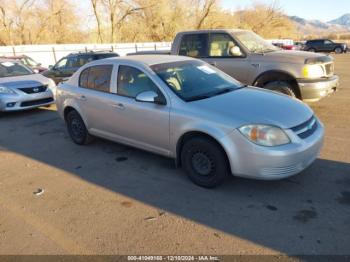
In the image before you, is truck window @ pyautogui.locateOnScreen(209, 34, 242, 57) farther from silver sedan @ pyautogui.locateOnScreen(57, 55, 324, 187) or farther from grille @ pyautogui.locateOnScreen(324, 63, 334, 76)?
silver sedan @ pyautogui.locateOnScreen(57, 55, 324, 187)

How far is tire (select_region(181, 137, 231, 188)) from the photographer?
384 centimetres

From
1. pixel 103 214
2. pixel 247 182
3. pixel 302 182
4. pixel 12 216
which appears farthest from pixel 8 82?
pixel 302 182

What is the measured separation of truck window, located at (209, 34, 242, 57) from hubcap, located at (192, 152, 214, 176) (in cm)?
412

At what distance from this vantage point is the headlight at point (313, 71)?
6.71m

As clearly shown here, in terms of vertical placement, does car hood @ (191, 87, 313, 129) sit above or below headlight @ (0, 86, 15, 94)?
above

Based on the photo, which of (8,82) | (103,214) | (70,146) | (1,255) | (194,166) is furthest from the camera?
(8,82)

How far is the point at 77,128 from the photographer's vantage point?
5.95m

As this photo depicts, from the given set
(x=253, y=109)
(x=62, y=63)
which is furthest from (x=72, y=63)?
(x=253, y=109)

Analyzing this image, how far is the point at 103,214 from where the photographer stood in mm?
3674

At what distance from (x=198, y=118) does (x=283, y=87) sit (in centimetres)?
370

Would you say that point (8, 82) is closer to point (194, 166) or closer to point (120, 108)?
point (120, 108)

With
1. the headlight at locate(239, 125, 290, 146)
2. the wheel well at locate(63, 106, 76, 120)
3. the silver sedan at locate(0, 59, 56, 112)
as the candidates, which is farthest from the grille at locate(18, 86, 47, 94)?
the headlight at locate(239, 125, 290, 146)

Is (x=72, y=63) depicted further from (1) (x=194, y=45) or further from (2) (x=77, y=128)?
(2) (x=77, y=128)

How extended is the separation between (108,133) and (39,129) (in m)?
2.92
